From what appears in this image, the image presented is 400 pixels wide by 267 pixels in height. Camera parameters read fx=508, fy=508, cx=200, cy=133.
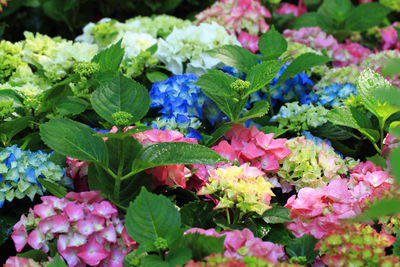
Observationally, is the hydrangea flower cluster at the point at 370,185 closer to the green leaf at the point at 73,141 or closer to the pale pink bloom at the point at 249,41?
the green leaf at the point at 73,141

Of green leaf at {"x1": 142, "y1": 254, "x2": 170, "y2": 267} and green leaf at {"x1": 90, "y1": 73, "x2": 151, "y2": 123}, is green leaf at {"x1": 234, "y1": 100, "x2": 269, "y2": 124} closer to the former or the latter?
green leaf at {"x1": 90, "y1": 73, "x2": 151, "y2": 123}

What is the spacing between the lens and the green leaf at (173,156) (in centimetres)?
125

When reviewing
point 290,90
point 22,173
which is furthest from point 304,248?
point 290,90

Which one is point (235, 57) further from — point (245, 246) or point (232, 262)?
point (232, 262)

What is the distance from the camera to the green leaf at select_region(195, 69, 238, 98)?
1.58 metres

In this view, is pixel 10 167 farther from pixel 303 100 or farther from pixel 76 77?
pixel 303 100

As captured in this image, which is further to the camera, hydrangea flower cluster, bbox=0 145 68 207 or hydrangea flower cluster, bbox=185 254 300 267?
hydrangea flower cluster, bbox=0 145 68 207

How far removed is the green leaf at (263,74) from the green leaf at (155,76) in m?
0.47

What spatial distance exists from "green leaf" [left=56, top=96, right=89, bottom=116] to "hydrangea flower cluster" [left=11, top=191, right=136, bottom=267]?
0.45m

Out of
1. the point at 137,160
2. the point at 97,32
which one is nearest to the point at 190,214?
the point at 137,160

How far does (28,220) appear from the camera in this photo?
1.28m

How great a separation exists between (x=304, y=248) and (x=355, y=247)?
0.55 ft

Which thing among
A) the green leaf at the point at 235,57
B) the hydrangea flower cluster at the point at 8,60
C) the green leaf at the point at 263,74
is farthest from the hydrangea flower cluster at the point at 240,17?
the hydrangea flower cluster at the point at 8,60

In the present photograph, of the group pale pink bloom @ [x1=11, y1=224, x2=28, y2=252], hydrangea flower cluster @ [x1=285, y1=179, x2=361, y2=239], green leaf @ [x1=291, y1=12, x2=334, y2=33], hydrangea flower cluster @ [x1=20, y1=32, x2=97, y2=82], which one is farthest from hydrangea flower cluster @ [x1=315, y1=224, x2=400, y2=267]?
green leaf @ [x1=291, y1=12, x2=334, y2=33]
